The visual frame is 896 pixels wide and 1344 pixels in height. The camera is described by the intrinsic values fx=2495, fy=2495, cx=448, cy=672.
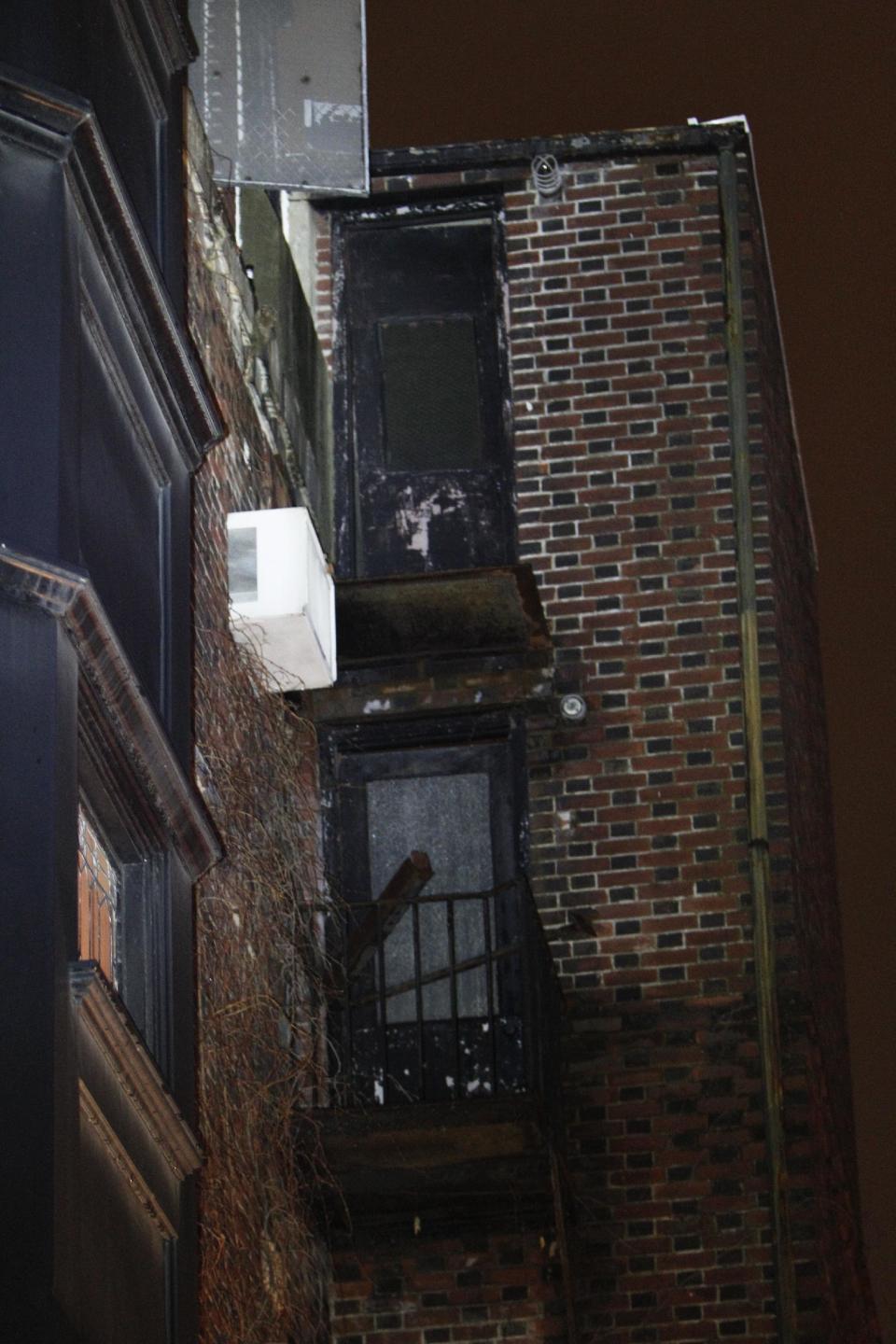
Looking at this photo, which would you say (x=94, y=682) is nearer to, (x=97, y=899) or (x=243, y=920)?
(x=97, y=899)

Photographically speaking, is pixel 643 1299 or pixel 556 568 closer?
pixel 643 1299

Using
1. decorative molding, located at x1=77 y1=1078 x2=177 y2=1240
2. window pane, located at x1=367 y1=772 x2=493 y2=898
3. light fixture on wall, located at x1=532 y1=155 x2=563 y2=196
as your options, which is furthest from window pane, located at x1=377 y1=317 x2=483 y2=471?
decorative molding, located at x1=77 y1=1078 x2=177 y2=1240

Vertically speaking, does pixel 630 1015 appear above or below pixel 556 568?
below

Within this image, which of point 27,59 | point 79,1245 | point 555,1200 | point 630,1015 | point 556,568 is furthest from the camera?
point 556,568

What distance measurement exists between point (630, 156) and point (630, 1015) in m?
4.56

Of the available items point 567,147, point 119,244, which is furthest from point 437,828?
point 119,244

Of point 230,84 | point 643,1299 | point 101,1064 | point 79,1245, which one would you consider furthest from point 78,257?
point 643,1299

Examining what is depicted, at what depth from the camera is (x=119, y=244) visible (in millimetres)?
7602

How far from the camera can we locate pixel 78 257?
7.21 m

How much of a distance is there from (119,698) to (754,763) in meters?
5.25

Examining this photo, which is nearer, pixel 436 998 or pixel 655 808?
pixel 436 998

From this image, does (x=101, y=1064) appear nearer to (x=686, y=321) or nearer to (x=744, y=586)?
(x=744, y=586)

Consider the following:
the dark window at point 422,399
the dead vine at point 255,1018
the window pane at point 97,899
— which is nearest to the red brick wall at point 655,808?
the dark window at point 422,399

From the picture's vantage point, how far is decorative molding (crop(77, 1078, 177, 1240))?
21.5ft
